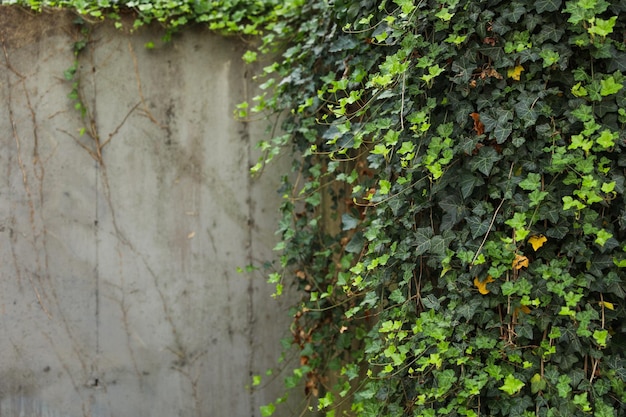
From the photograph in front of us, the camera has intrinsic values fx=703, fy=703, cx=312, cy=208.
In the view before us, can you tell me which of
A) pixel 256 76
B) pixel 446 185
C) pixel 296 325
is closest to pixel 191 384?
pixel 296 325

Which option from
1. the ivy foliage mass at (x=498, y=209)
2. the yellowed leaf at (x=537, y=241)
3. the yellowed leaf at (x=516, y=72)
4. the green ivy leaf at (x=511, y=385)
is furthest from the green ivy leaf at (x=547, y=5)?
the green ivy leaf at (x=511, y=385)

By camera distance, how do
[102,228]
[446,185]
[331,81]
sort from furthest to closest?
[102,228]
[331,81]
[446,185]

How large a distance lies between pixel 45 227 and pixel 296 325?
4.38 feet

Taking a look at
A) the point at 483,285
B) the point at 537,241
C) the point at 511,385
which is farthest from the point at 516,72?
the point at 511,385

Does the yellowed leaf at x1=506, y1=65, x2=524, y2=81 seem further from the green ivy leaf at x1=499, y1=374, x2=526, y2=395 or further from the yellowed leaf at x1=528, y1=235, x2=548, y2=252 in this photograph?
the green ivy leaf at x1=499, y1=374, x2=526, y2=395

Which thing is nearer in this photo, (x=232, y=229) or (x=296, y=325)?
(x=296, y=325)

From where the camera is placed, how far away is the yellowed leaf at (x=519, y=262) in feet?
7.52

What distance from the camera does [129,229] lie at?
141 inches

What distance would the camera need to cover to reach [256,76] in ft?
11.9

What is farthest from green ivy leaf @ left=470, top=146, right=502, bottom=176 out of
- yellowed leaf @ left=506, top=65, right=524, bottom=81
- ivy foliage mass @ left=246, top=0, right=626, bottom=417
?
yellowed leaf @ left=506, top=65, right=524, bottom=81

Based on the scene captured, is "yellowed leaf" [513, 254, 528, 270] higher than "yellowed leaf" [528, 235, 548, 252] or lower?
lower

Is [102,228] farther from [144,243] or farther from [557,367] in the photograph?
[557,367]

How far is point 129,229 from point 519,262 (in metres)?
2.05

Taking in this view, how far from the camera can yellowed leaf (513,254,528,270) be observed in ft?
7.52
